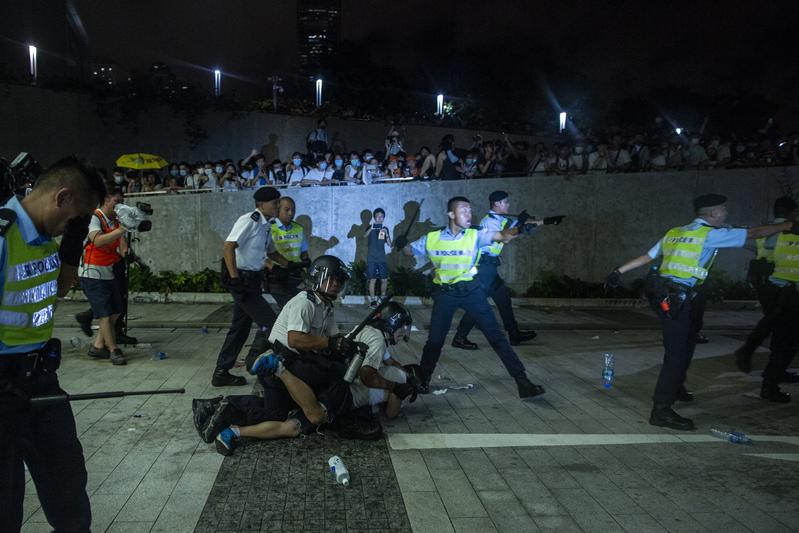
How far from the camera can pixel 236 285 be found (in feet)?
21.1

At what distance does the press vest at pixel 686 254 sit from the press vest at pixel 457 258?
1.75 meters

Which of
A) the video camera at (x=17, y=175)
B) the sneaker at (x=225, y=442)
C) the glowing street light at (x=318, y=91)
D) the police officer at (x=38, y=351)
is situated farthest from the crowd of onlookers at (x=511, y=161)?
the police officer at (x=38, y=351)

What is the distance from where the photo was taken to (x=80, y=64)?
70.2 ft

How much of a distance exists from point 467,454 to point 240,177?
12.0 m

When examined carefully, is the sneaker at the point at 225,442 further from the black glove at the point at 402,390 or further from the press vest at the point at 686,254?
the press vest at the point at 686,254

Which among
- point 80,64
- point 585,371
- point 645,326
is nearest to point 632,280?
point 645,326

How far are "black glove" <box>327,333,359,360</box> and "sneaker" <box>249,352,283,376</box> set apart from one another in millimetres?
412

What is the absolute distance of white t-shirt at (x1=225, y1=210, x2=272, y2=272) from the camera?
6547 millimetres

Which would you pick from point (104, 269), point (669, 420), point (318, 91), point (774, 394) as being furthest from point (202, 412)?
point (318, 91)

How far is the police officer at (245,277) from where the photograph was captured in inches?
255

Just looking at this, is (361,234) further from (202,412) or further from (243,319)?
(202,412)

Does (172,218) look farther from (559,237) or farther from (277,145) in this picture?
(559,237)

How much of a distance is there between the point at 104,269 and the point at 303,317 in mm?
3706

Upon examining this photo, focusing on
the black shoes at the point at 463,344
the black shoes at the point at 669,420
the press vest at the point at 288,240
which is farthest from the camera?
the black shoes at the point at 463,344
